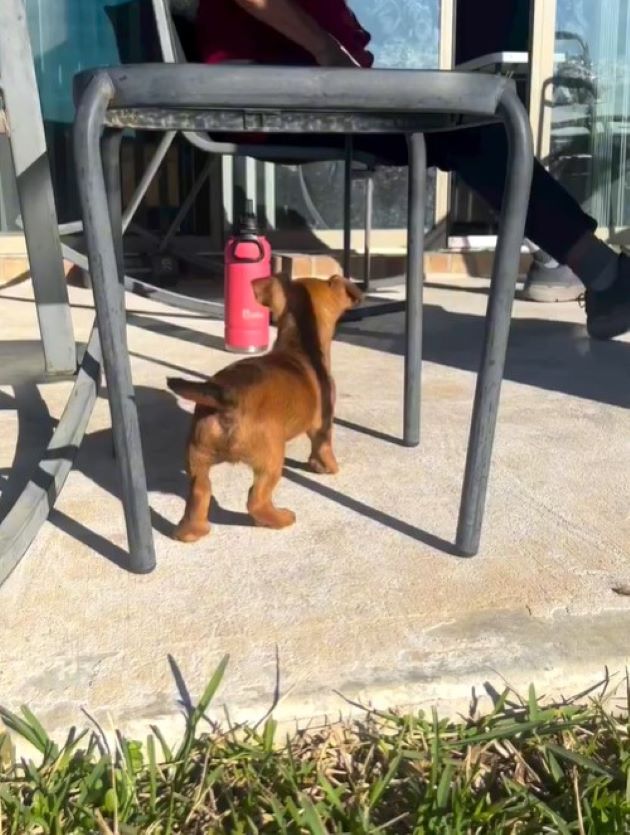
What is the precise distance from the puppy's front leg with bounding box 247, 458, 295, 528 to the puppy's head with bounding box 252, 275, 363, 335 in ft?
1.18

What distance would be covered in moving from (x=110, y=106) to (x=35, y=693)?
2.42ft

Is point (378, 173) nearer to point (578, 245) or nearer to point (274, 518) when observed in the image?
point (578, 245)

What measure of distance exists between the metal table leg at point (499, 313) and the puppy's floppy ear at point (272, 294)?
52 cm

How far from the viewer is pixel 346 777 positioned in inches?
42.3

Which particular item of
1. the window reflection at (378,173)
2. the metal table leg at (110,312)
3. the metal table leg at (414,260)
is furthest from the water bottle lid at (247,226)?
the window reflection at (378,173)

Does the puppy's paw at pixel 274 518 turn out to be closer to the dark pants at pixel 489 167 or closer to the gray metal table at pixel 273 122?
the gray metal table at pixel 273 122

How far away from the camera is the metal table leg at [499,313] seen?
4.38 feet

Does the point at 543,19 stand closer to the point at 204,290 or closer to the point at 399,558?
the point at 204,290

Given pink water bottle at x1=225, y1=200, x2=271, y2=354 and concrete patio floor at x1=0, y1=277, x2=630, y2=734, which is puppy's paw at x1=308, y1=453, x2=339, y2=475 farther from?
pink water bottle at x1=225, y1=200, x2=271, y2=354

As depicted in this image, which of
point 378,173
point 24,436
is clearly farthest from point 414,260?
point 378,173

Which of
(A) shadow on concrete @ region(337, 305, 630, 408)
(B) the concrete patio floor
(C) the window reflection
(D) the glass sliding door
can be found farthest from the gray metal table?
(D) the glass sliding door

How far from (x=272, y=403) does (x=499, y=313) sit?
395mm

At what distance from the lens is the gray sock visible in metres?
2.99

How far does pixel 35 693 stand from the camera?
3.83ft
